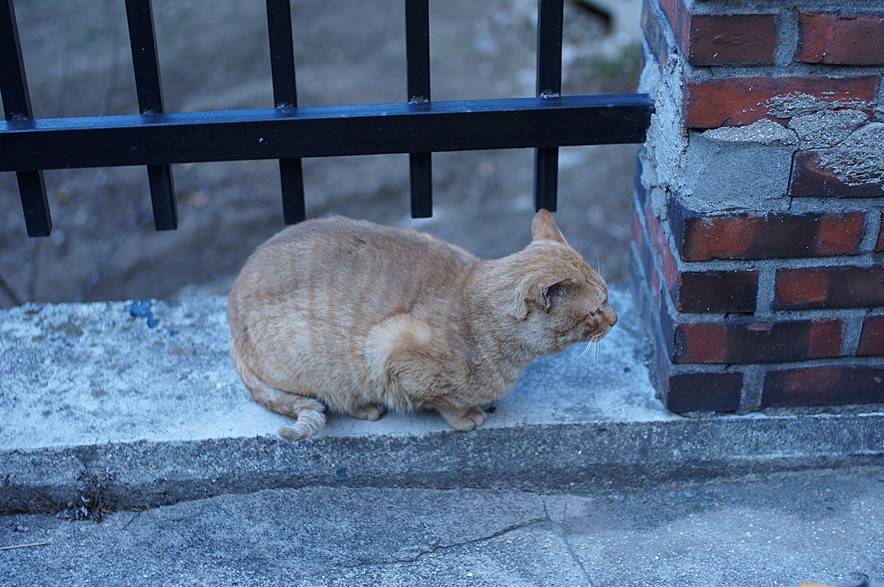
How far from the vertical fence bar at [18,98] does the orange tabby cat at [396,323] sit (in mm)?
674

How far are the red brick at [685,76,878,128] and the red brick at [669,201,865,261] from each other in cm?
24

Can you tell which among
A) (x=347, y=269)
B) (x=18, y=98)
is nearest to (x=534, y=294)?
(x=347, y=269)

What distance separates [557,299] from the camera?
98.7 inches

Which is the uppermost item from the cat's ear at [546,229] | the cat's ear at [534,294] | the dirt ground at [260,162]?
the cat's ear at [546,229]

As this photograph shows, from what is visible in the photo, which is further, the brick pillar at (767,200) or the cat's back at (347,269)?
the cat's back at (347,269)

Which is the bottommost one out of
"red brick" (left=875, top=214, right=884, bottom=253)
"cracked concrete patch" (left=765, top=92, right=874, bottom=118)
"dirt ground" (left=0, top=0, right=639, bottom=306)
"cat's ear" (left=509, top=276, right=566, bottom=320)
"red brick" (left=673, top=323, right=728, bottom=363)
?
"dirt ground" (left=0, top=0, right=639, bottom=306)

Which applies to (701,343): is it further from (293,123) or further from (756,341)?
(293,123)

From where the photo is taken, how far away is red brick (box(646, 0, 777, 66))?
83.2 inches

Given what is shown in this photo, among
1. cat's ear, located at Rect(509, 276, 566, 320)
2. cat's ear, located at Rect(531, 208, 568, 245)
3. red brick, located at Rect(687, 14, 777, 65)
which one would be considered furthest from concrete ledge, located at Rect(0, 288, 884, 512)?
red brick, located at Rect(687, 14, 777, 65)

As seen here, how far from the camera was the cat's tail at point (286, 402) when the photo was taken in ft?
8.17

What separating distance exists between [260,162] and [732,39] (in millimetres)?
4368

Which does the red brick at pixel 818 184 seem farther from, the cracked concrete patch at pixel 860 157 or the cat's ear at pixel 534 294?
the cat's ear at pixel 534 294

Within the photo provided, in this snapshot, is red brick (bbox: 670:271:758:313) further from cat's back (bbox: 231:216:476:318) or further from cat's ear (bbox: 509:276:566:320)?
cat's back (bbox: 231:216:476:318)

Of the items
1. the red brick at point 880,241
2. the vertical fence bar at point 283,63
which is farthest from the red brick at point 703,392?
the vertical fence bar at point 283,63
